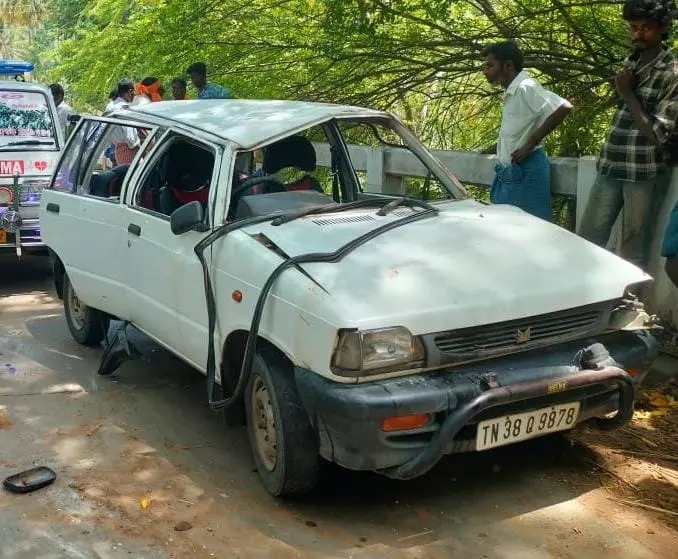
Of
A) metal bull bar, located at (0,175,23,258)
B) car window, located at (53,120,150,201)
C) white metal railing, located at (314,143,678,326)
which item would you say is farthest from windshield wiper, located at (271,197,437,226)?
metal bull bar, located at (0,175,23,258)

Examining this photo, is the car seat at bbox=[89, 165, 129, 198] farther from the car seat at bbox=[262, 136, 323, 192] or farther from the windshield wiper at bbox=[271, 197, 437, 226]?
the windshield wiper at bbox=[271, 197, 437, 226]

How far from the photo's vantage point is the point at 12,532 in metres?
3.85

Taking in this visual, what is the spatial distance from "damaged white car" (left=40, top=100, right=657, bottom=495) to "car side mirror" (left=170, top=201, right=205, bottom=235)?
1 cm

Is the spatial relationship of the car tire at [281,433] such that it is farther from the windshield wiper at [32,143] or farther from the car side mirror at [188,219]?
the windshield wiper at [32,143]

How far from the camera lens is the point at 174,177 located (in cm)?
552

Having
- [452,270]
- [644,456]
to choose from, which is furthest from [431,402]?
[644,456]

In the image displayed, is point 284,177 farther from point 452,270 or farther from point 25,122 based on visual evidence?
point 25,122

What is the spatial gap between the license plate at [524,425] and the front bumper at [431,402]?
0.09 ft

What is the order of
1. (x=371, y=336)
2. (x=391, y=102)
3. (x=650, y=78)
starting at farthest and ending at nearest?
1. (x=391, y=102)
2. (x=650, y=78)
3. (x=371, y=336)

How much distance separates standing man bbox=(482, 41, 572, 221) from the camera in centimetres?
604

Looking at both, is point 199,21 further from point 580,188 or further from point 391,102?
point 580,188

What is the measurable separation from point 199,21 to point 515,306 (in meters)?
7.14

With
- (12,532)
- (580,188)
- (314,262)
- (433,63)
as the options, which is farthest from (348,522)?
(433,63)

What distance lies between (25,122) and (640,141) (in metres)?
6.54
